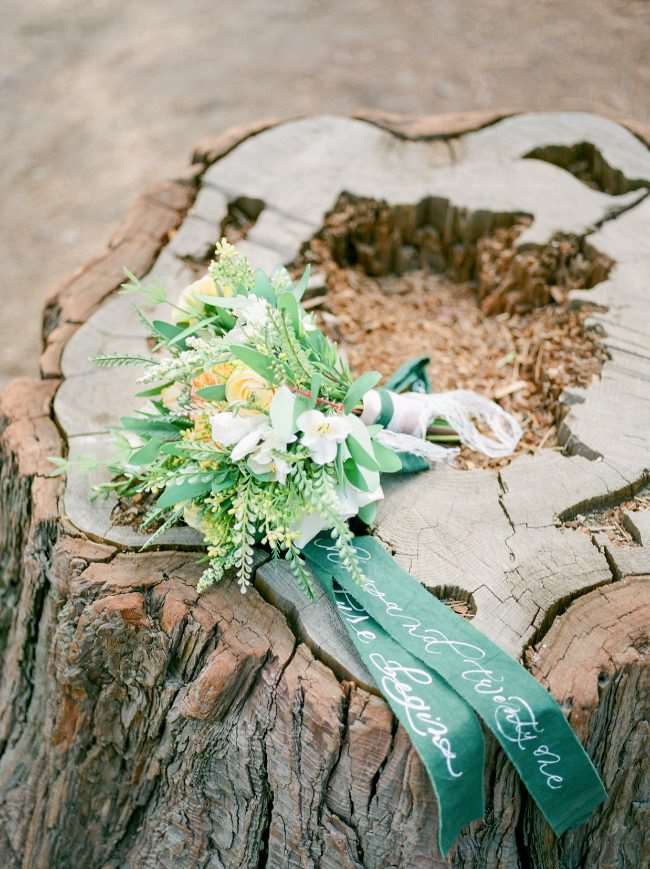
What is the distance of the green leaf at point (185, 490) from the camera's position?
1588mm

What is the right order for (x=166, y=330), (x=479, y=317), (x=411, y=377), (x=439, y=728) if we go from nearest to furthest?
(x=439, y=728) → (x=166, y=330) → (x=411, y=377) → (x=479, y=317)

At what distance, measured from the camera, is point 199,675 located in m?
1.64

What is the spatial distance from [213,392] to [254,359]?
0.36 ft

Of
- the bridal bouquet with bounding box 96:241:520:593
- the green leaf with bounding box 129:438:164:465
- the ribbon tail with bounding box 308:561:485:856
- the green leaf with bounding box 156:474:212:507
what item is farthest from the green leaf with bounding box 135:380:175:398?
the ribbon tail with bounding box 308:561:485:856

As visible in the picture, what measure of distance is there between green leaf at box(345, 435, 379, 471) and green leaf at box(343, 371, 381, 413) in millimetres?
72

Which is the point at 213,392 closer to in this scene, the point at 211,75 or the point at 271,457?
the point at 271,457

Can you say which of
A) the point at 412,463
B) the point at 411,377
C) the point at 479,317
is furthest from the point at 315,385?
the point at 479,317

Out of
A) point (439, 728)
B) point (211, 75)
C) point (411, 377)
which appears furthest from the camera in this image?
point (211, 75)

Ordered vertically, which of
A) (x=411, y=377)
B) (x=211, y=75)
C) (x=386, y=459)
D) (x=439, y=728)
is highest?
(x=386, y=459)

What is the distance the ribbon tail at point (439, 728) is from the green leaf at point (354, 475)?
25 cm

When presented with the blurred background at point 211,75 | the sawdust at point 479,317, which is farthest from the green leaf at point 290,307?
the blurred background at point 211,75

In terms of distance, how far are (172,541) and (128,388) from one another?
1.48 ft

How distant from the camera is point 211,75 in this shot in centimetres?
479

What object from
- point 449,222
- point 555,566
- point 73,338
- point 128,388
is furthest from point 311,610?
point 449,222
